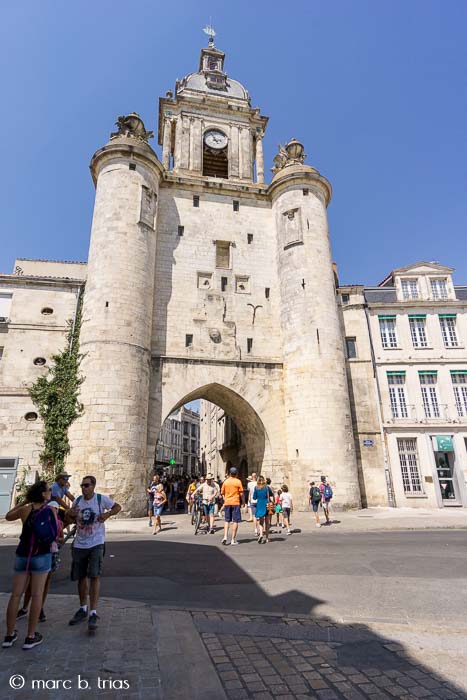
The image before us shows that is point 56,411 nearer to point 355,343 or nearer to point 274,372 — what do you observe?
point 274,372

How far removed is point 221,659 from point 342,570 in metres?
3.45

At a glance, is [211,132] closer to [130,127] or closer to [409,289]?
[130,127]

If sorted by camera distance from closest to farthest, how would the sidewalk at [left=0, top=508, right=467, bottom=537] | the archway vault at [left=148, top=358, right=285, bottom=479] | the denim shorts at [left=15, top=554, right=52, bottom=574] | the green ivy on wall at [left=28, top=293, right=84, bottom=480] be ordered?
1. the denim shorts at [left=15, top=554, right=52, bottom=574]
2. the sidewalk at [left=0, top=508, right=467, bottom=537]
3. the green ivy on wall at [left=28, top=293, right=84, bottom=480]
4. the archway vault at [left=148, top=358, right=285, bottom=479]

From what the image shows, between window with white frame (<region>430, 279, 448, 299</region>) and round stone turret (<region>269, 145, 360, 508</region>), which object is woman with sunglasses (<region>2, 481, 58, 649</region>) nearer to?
round stone turret (<region>269, 145, 360, 508</region>)

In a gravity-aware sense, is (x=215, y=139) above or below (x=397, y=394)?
above

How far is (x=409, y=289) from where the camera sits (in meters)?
21.1

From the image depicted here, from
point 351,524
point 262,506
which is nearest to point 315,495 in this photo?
point 351,524

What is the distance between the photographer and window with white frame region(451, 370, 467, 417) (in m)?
18.7

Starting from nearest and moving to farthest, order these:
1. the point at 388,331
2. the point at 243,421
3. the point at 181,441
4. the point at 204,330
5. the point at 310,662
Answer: the point at 310,662, the point at 204,330, the point at 243,421, the point at 388,331, the point at 181,441

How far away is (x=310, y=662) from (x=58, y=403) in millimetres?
14388

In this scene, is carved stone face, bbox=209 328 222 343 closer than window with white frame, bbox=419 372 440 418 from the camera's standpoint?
Yes

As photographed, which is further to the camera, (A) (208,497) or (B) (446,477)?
(B) (446,477)

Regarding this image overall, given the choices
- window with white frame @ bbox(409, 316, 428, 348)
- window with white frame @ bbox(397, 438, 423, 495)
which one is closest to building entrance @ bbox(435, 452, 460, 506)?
window with white frame @ bbox(397, 438, 423, 495)

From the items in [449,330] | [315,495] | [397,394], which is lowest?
[315,495]
